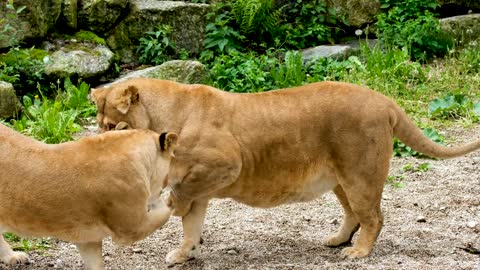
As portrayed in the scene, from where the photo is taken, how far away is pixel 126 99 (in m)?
5.80

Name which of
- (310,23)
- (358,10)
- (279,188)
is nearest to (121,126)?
(279,188)

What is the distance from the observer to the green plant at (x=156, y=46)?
11.5 metres

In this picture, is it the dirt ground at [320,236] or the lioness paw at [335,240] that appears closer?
the dirt ground at [320,236]

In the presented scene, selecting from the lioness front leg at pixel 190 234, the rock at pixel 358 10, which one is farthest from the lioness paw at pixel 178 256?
the rock at pixel 358 10

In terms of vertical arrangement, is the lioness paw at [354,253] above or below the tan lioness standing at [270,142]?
below

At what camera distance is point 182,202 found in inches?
234

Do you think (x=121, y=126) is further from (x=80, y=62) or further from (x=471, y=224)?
(x=80, y=62)

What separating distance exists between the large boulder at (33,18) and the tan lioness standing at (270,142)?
5.20 m

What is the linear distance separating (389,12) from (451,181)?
5.00m

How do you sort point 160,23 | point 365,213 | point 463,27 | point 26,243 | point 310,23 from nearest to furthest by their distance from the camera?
1. point 365,213
2. point 26,243
3. point 160,23
4. point 463,27
5. point 310,23

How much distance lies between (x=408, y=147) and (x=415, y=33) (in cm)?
370

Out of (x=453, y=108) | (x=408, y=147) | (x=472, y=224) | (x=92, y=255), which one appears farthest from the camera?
(x=453, y=108)

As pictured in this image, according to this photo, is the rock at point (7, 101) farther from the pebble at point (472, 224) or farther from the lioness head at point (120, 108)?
the pebble at point (472, 224)

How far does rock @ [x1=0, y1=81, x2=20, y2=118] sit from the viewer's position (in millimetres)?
9320
